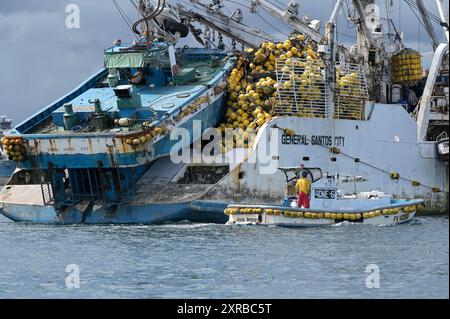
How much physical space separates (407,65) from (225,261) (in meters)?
23.0

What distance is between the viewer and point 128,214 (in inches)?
1617

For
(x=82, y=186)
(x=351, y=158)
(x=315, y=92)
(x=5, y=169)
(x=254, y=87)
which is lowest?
(x=5, y=169)

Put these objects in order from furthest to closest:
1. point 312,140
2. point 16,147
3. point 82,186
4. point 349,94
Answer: point 349,94, point 312,140, point 82,186, point 16,147

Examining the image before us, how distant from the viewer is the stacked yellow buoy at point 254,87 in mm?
43000

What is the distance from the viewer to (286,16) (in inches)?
1981

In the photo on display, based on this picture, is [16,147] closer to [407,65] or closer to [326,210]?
[326,210]

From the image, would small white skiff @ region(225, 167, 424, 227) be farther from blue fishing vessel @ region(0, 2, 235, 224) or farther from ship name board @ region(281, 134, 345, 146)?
blue fishing vessel @ region(0, 2, 235, 224)

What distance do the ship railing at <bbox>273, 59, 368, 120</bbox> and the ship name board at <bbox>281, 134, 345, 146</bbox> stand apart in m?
0.89

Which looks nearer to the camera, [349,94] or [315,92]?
[315,92]

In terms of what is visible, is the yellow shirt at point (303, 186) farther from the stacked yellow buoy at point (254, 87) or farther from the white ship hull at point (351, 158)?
the stacked yellow buoy at point (254, 87)

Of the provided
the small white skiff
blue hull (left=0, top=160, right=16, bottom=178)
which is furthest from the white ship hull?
blue hull (left=0, top=160, right=16, bottom=178)

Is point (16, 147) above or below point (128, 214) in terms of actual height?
above

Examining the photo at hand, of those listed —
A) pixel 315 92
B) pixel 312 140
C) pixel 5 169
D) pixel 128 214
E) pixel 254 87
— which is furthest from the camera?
pixel 5 169

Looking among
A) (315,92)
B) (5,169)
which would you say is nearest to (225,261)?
(315,92)
